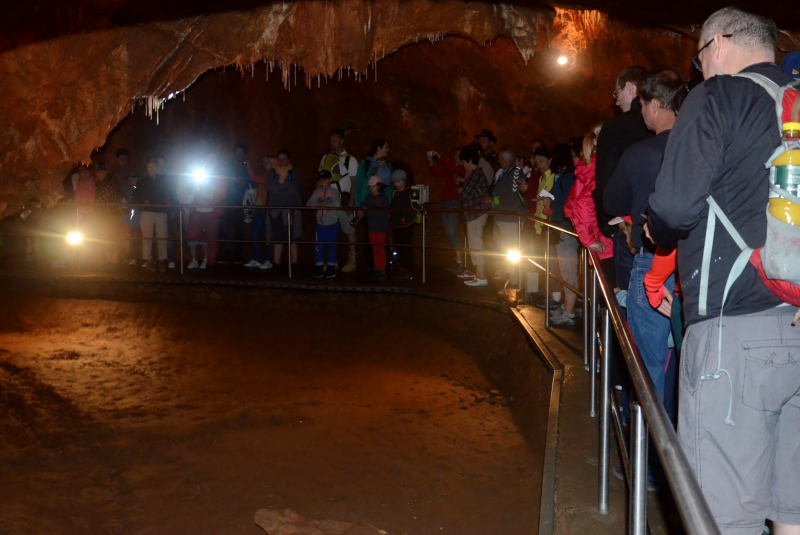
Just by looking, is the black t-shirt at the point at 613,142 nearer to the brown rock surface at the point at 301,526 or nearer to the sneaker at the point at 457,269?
the brown rock surface at the point at 301,526

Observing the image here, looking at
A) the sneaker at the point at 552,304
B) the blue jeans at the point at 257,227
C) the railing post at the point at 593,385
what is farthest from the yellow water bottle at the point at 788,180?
the blue jeans at the point at 257,227

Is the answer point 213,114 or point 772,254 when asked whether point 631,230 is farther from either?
point 213,114

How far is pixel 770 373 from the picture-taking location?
188 cm

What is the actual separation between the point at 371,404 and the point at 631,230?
11.0 feet

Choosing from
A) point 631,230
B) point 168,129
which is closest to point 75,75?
point 631,230

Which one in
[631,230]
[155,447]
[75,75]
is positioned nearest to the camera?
[631,230]

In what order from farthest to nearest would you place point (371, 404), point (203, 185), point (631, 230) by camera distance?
1. point (203, 185)
2. point (371, 404)
3. point (631, 230)

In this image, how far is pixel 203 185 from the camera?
993 cm

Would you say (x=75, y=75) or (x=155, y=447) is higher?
(x=75, y=75)

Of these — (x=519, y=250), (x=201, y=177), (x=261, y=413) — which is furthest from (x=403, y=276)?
(x=261, y=413)

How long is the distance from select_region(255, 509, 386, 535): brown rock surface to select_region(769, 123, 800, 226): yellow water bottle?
2804 millimetres

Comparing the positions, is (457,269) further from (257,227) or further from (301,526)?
(301,526)

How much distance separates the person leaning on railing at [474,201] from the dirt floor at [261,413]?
2.20ft

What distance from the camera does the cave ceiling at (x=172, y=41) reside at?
614 centimetres
